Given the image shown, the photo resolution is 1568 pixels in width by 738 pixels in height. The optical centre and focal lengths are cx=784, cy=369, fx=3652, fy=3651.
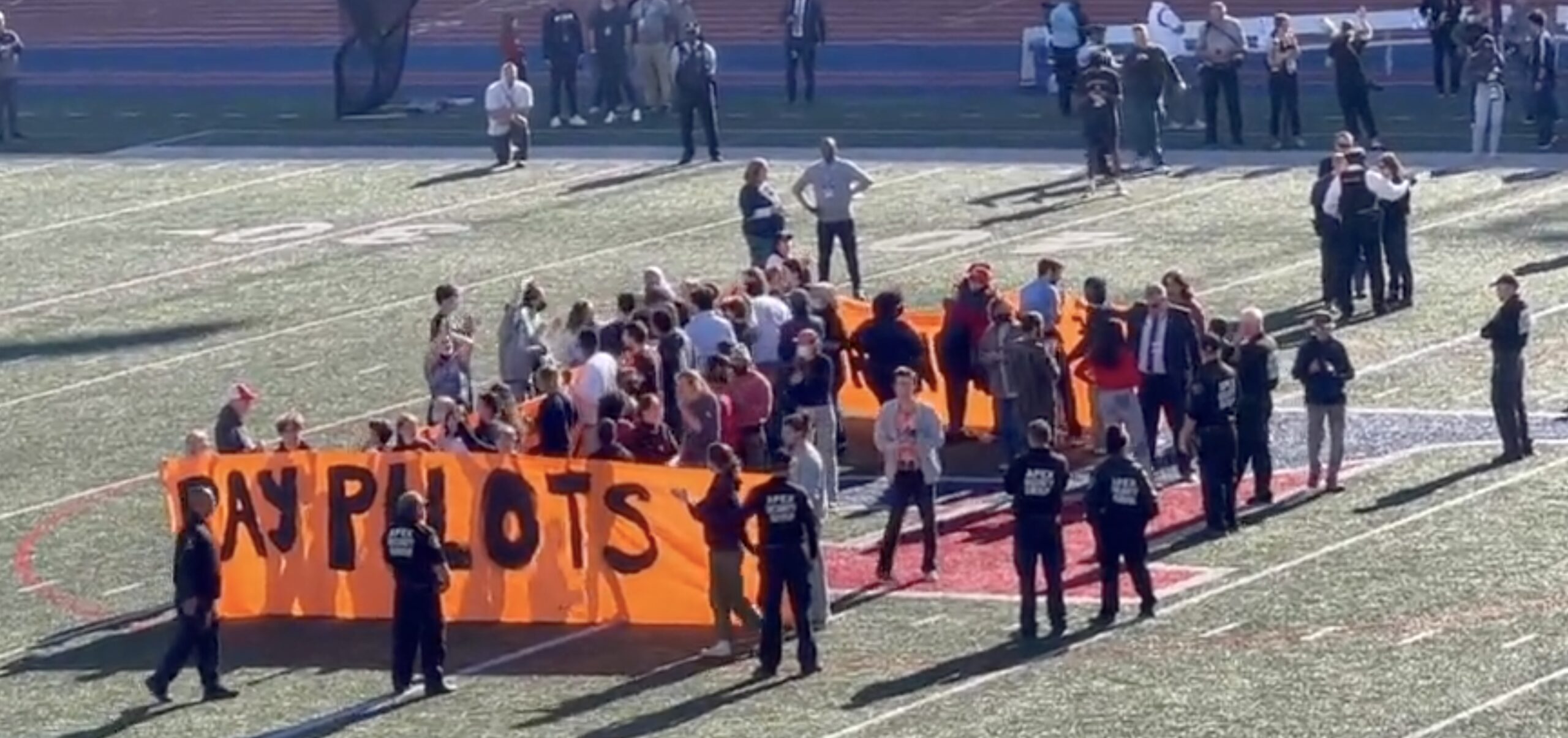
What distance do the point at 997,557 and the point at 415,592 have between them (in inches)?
164

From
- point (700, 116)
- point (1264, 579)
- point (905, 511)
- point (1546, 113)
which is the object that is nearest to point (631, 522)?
point (905, 511)

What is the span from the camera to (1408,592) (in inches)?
818

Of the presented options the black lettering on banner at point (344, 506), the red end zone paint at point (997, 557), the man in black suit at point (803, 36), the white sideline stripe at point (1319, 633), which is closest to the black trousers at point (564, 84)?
the man in black suit at point (803, 36)

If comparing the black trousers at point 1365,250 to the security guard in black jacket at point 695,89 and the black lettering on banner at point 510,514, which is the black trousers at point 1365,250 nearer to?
the black lettering on banner at point 510,514

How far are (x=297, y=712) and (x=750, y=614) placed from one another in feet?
8.45

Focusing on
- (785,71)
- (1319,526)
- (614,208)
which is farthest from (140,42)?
(1319,526)

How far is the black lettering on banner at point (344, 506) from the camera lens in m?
21.7

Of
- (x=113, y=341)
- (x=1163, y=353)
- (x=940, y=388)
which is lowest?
(x=113, y=341)

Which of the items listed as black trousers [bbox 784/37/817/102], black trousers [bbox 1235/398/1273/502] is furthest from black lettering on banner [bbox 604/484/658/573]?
black trousers [bbox 784/37/817/102]

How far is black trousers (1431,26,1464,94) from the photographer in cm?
4231

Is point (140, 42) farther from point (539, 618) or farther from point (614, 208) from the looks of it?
point (539, 618)

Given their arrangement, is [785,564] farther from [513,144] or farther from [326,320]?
[513,144]

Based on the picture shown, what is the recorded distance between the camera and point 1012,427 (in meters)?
24.3

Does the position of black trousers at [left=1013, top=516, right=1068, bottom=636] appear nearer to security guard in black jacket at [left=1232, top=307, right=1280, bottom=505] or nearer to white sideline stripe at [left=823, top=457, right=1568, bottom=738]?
white sideline stripe at [left=823, top=457, right=1568, bottom=738]
